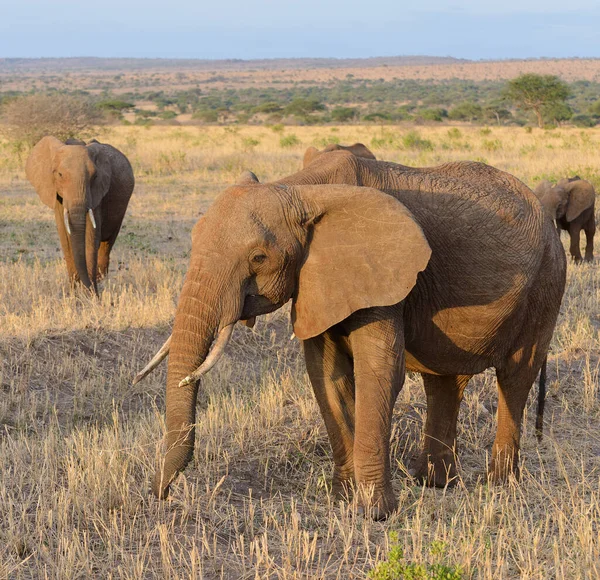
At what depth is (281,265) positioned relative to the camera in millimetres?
4434

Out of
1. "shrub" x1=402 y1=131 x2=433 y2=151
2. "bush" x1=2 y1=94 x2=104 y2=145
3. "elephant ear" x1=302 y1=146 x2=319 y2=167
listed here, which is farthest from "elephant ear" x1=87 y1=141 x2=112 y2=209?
"shrub" x1=402 y1=131 x2=433 y2=151

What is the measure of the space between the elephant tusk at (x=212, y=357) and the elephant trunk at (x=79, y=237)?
236 inches

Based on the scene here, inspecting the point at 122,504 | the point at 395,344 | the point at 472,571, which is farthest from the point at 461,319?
the point at 122,504

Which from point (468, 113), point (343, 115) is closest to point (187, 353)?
point (343, 115)

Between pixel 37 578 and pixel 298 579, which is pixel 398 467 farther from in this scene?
pixel 37 578

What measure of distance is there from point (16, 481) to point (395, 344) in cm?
219

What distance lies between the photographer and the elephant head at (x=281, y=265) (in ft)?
14.2

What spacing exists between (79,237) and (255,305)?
610cm

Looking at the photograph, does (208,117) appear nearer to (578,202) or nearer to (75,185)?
(578,202)

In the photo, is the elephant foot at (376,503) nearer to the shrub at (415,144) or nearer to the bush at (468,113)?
the shrub at (415,144)

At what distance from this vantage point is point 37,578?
411cm

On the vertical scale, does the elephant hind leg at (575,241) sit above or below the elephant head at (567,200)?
below

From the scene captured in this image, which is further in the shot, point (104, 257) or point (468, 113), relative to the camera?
point (468, 113)

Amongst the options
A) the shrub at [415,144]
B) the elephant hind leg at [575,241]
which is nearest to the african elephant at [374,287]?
the elephant hind leg at [575,241]
